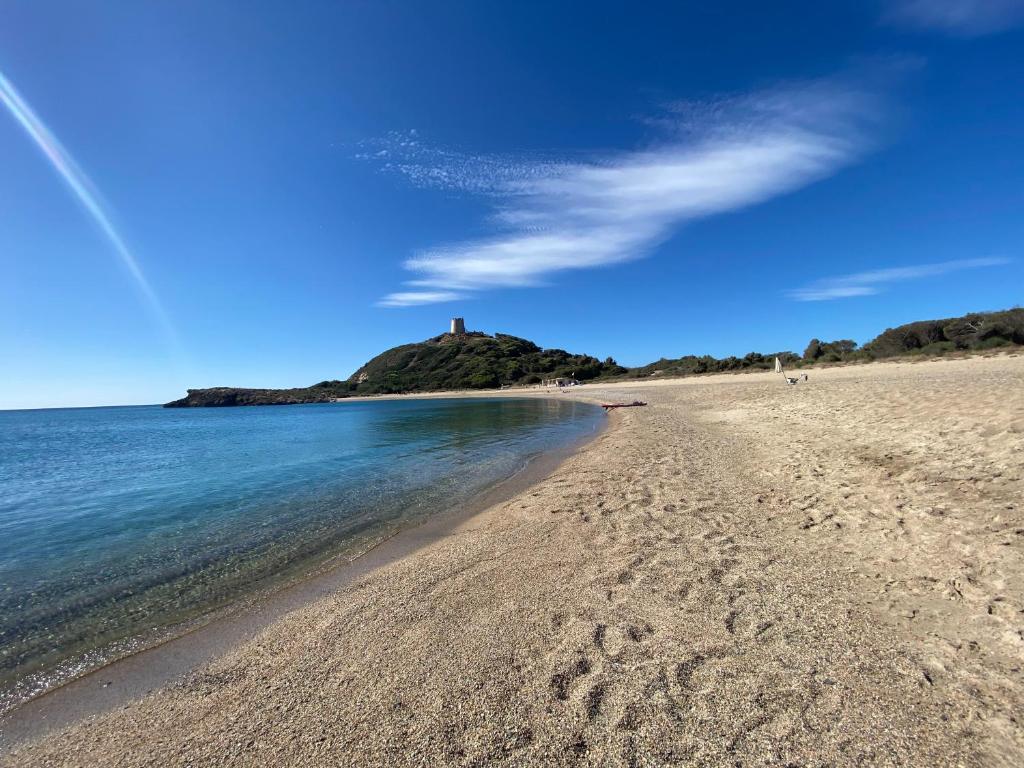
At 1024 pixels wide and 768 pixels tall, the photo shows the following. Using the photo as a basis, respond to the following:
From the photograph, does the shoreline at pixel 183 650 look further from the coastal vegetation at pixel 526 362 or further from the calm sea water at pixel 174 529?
the coastal vegetation at pixel 526 362

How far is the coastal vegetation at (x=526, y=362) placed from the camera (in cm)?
3669

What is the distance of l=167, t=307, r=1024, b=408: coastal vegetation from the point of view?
1444 inches

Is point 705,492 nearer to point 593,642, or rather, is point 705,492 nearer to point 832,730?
point 593,642

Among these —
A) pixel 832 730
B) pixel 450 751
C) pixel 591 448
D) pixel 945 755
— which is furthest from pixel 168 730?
pixel 591 448

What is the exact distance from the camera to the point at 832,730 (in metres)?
2.47

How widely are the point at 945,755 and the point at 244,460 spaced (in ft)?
71.7

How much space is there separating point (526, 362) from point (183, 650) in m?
115

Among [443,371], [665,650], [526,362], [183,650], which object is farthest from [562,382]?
[665,650]

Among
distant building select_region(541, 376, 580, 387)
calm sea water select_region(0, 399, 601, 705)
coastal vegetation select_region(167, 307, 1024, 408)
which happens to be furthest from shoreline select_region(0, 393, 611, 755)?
distant building select_region(541, 376, 580, 387)

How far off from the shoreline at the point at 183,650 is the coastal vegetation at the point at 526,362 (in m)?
45.7

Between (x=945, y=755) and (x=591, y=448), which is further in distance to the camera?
(x=591, y=448)

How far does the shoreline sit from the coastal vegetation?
45.7 m

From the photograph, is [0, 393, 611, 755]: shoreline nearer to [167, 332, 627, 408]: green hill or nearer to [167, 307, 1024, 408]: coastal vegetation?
[167, 307, 1024, 408]: coastal vegetation

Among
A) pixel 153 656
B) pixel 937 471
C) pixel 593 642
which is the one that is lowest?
pixel 153 656
